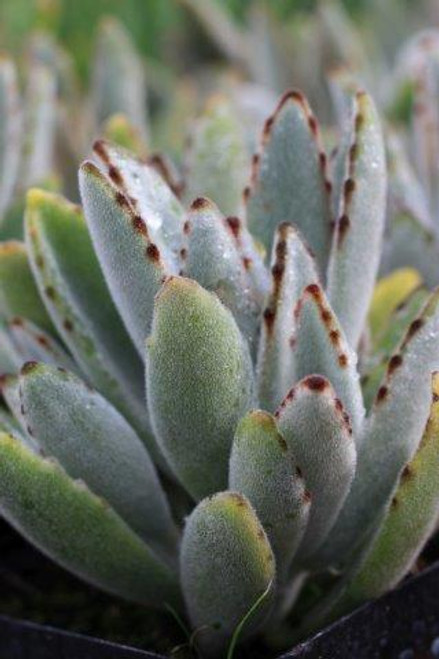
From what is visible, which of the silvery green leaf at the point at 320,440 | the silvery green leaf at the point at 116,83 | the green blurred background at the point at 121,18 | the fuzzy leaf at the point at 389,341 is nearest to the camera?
the silvery green leaf at the point at 320,440

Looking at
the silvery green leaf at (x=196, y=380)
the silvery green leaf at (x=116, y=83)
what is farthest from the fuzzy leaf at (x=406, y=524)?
the silvery green leaf at (x=116, y=83)

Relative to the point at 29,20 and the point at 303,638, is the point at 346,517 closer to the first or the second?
the point at 303,638

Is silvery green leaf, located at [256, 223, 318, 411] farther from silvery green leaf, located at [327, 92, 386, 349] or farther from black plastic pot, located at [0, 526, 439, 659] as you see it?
black plastic pot, located at [0, 526, 439, 659]

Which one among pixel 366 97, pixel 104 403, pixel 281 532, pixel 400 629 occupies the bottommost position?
pixel 400 629

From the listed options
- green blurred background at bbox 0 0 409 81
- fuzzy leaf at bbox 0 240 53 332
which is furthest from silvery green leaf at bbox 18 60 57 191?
green blurred background at bbox 0 0 409 81

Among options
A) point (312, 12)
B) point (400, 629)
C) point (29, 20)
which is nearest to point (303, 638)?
point (400, 629)

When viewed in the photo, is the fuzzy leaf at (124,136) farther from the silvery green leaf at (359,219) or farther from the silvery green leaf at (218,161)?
the silvery green leaf at (359,219)
